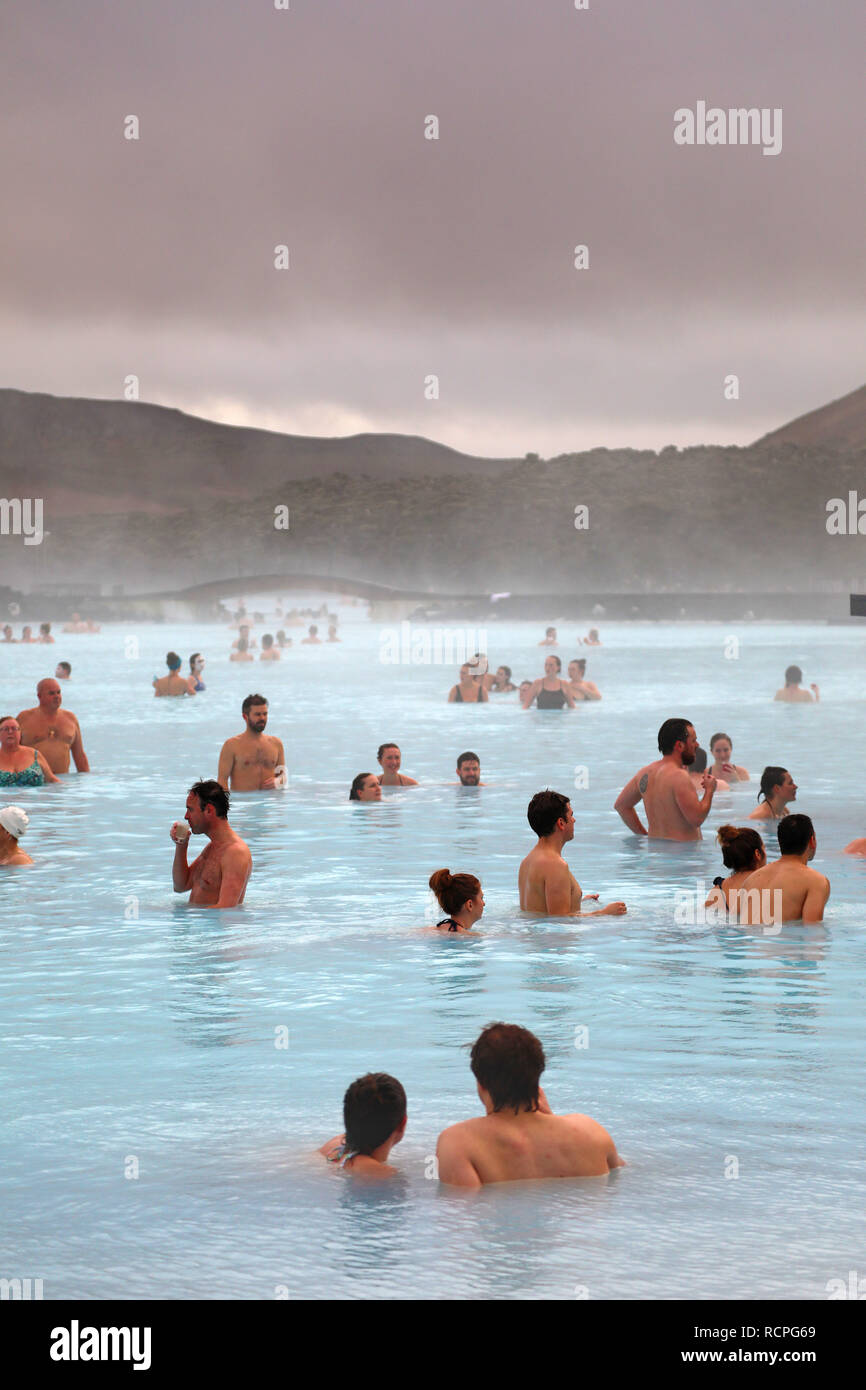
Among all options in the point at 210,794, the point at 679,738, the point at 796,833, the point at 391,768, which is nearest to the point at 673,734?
the point at 679,738

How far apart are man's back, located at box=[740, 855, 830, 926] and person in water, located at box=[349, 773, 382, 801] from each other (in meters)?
8.53

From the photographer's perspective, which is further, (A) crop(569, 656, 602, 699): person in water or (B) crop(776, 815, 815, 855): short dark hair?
(A) crop(569, 656, 602, 699): person in water

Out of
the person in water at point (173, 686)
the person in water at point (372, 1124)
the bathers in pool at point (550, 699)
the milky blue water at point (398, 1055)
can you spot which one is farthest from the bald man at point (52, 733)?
the person in water at point (173, 686)

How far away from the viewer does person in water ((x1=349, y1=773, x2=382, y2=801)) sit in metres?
20.5

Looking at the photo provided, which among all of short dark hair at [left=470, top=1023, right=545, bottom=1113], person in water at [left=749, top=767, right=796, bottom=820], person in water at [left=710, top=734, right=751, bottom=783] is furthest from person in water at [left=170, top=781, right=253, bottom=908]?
person in water at [left=710, top=734, right=751, bottom=783]

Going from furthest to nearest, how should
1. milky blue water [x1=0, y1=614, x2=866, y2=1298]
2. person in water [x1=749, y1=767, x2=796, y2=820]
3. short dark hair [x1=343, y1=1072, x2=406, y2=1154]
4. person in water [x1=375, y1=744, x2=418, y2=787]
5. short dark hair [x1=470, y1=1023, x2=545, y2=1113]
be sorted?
person in water [x1=375, y1=744, x2=418, y2=787] < person in water [x1=749, y1=767, x2=796, y2=820] < short dark hair [x1=343, y1=1072, x2=406, y2=1154] < milky blue water [x1=0, y1=614, x2=866, y2=1298] < short dark hair [x1=470, y1=1023, x2=545, y2=1113]

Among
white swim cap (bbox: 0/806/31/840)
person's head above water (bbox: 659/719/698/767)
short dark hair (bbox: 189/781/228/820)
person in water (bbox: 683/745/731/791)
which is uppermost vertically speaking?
person's head above water (bbox: 659/719/698/767)

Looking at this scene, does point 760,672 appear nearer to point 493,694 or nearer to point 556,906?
point 493,694

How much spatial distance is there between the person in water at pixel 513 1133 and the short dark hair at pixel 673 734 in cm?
770

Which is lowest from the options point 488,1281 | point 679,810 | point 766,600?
point 488,1281

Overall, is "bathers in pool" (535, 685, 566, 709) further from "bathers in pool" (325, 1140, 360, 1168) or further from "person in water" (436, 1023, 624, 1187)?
"person in water" (436, 1023, 624, 1187)
